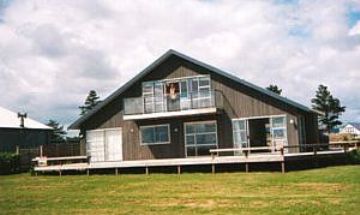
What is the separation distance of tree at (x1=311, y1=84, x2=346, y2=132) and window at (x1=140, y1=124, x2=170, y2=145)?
5434 cm

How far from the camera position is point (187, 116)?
107 ft

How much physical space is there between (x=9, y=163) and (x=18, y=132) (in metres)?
12.6

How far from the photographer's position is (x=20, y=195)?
20172 millimetres

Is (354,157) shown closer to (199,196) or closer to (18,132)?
(199,196)

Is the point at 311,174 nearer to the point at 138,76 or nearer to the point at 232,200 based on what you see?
the point at 232,200

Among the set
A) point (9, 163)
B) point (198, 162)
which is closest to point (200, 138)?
point (198, 162)

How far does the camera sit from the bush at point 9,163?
112 feet

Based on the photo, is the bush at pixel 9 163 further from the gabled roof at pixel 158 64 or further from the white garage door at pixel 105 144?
the white garage door at pixel 105 144

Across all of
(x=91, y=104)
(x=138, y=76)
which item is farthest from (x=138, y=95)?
(x=91, y=104)

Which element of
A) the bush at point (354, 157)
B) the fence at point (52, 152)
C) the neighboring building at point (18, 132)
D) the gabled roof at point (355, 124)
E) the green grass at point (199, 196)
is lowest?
the green grass at point (199, 196)

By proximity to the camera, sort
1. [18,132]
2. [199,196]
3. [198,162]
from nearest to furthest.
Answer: [199,196] < [198,162] < [18,132]

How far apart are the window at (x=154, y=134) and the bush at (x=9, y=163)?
7858 millimetres

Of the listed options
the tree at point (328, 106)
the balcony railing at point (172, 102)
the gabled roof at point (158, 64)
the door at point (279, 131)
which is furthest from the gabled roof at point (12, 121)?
the tree at point (328, 106)

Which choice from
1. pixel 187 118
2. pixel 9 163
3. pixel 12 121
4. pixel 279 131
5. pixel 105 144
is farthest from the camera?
pixel 12 121
